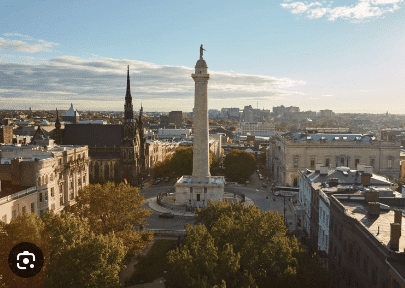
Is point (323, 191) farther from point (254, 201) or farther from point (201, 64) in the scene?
point (201, 64)

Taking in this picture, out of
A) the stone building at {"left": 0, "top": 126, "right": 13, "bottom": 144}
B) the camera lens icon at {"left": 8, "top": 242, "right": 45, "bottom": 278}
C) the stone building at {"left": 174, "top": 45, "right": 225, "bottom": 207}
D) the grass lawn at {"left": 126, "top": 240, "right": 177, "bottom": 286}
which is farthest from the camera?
the stone building at {"left": 0, "top": 126, "right": 13, "bottom": 144}

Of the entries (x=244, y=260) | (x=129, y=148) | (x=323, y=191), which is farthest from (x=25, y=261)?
(x=129, y=148)

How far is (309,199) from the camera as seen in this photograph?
53.3 m

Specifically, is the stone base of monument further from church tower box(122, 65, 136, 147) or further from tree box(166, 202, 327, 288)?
tree box(166, 202, 327, 288)

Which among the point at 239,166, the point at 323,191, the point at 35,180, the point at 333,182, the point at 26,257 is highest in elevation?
the point at 333,182

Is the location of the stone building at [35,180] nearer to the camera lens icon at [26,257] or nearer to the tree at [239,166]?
the camera lens icon at [26,257]

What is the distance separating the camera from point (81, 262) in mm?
26844

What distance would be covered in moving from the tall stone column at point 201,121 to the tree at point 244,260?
38460mm

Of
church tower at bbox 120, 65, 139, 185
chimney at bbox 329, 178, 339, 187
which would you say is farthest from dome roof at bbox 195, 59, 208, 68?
church tower at bbox 120, 65, 139, 185

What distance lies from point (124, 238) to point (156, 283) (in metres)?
5.95

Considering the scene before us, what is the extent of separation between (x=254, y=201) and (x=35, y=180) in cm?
4411

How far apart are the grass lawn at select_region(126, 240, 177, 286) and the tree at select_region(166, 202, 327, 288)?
1102 centimetres

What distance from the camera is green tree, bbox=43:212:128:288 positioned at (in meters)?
26.1

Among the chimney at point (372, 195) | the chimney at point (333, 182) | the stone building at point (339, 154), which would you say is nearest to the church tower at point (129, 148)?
the stone building at point (339, 154)
